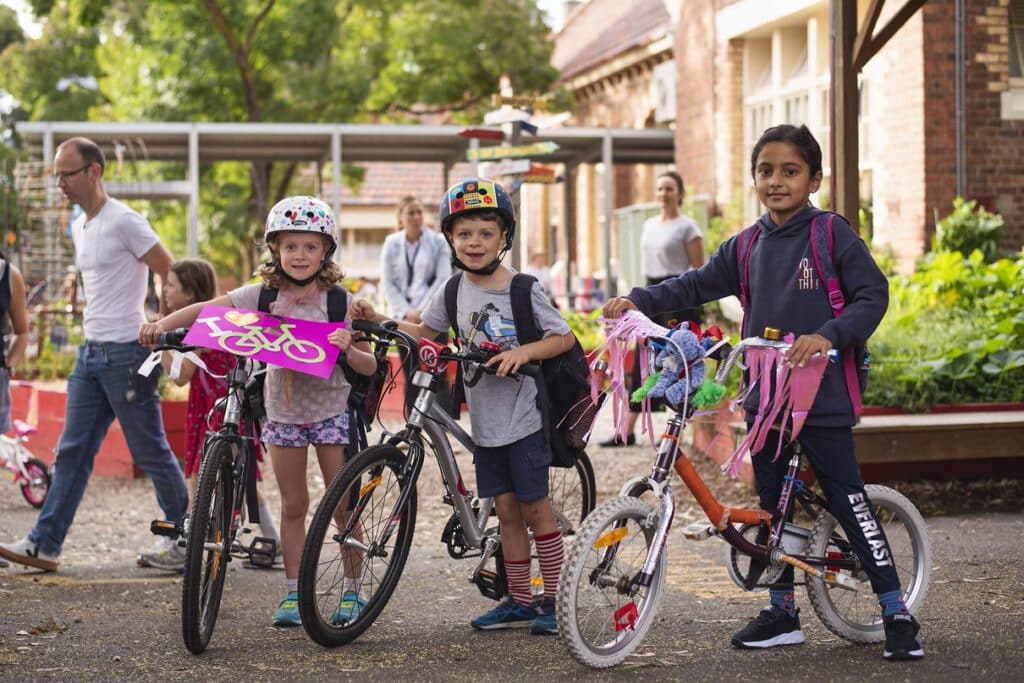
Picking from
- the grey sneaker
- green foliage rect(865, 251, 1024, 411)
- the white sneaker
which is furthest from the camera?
green foliage rect(865, 251, 1024, 411)

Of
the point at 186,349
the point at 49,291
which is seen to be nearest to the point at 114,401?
the point at 186,349

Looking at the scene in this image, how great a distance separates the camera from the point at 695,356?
5207mm

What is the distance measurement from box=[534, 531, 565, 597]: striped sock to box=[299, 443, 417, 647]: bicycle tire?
1.64 ft

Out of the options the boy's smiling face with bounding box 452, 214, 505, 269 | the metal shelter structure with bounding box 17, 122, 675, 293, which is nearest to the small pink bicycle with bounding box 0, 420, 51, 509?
the boy's smiling face with bounding box 452, 214, 505, 269

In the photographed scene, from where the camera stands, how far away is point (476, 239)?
5562 mm

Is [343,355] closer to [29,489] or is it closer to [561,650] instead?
[561,650]

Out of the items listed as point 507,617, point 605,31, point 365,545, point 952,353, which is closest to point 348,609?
point 365,545

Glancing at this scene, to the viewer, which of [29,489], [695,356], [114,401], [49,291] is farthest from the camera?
[49,291]

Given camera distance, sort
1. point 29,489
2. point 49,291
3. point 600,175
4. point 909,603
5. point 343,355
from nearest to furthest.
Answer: point 909,603 < point 343,355 < point 29,489 < point 49,291 < point 600,175

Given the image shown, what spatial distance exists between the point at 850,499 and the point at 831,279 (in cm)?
76

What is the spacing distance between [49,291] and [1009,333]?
48.0 feet

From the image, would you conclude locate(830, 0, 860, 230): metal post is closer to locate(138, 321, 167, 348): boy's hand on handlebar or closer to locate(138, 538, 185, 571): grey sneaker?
locate(138, 538, 185, 571): grey sneaker

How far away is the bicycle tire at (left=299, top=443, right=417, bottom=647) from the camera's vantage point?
17.5 feet

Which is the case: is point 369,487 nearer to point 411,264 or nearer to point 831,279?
point 831,279
